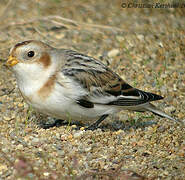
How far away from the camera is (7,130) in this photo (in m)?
4.38

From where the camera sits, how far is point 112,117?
497 centimetres

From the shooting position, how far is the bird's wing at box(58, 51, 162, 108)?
4172mm

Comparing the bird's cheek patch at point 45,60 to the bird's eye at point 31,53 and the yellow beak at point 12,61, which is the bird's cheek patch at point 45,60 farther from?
the yellow beak at point 12,61

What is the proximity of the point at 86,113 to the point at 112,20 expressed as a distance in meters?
3.34

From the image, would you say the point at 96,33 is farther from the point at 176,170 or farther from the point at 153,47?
the point at 176,170

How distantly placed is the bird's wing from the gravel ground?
33cm

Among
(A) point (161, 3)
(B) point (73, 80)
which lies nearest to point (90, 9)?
(A) point (161, 3)

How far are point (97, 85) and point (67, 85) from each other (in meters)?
0.40

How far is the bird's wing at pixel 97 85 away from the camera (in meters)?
4.17

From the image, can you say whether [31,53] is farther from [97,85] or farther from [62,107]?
[97,85]

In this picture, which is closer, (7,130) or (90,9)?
(7,130)

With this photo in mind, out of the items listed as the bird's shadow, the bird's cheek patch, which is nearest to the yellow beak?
the bird's cheek patch

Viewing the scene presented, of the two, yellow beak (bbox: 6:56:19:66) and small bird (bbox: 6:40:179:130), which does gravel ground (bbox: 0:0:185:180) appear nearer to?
small bird (bbox: 6:40:179:130)

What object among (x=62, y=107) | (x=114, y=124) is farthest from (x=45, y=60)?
(x=114, y=124)
